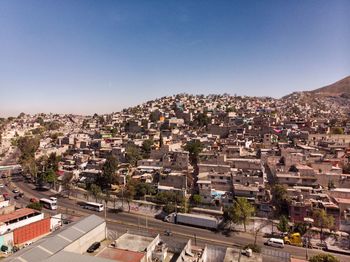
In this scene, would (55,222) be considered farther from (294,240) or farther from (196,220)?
(294,240)

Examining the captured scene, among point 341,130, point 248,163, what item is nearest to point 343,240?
point 248,163

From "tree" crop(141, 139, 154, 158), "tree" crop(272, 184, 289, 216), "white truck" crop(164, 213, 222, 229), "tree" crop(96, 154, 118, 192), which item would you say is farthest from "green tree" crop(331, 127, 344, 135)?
"tree" crop(96, 154, 118, 192)

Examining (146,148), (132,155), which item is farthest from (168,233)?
(146,148)

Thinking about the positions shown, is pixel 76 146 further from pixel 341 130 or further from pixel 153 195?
pixel 341 130

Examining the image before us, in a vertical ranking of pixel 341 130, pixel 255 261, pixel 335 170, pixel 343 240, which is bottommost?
pixel 343 240

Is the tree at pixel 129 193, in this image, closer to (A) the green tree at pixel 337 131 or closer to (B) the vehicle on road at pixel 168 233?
(B) the vehicle on road at pixel 168 233

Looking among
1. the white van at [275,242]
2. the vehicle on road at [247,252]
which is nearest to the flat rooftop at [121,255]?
the vehicle on road at [247,252]
